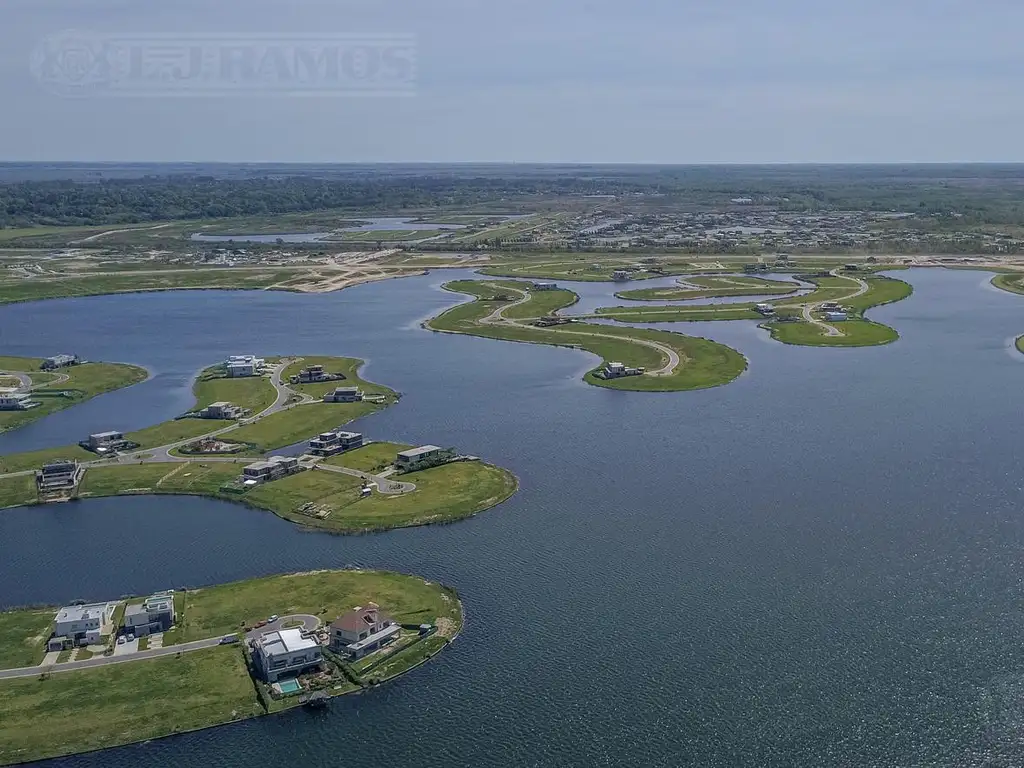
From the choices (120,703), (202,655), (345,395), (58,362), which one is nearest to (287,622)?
(202,655)

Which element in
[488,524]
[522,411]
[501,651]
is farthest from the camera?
[522,411]

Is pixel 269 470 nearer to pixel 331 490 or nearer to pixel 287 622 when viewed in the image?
pixel 331 490

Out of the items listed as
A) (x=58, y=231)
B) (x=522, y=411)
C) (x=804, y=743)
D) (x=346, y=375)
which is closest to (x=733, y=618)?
(x=804, y=743)

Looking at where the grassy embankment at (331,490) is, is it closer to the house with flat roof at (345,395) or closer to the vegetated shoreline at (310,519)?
the vegetated shoreline at (310,519)

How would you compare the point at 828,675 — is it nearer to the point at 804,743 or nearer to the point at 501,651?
the point at 804,743

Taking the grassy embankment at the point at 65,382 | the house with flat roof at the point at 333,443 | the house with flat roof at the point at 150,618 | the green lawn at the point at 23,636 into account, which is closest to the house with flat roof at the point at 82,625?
the green lawn at the point at 23,636
